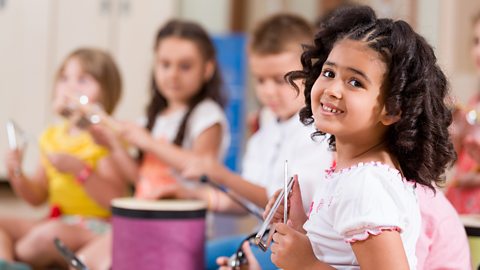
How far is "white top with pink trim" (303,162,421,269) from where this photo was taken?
2.63 feet

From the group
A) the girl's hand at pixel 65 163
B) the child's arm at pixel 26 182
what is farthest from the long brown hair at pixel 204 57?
the child's arm at pixel 26 182

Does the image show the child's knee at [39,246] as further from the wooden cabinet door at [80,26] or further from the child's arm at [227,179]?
the wooden cabinet door at [80,26]

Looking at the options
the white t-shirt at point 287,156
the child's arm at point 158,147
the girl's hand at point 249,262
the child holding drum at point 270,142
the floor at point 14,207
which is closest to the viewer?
the girl's hand at point 249,262

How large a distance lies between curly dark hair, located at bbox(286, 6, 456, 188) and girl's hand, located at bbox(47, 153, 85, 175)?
41.2 inches

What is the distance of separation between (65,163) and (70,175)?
4 centimetres

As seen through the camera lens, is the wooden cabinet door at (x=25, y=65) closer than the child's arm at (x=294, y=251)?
No

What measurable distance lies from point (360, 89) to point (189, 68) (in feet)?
3.41

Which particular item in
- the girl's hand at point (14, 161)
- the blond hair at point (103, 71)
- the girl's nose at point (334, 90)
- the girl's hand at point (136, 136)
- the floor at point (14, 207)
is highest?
the girl's nose at point (334, 90)

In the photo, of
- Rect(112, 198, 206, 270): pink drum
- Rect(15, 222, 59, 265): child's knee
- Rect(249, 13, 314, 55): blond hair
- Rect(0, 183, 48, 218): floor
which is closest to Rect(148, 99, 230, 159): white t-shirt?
Rect(249, 13, 314, 55): blond hair

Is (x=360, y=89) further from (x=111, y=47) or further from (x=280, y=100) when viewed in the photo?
(x=111, y=47)

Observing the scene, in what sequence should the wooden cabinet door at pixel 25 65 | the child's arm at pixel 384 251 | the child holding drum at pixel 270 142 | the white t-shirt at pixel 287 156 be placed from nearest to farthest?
the child's arm at pixel 384 251
the white t-shirt at pixel 287 156
the child holding drum at pixel 270 142
the wooden cabinet door at pixel 25 65

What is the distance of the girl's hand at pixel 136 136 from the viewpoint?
5.67 feet

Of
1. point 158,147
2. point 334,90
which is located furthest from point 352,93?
point 158,147

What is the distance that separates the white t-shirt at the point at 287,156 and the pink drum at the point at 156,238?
Answer: 0.17 meters
